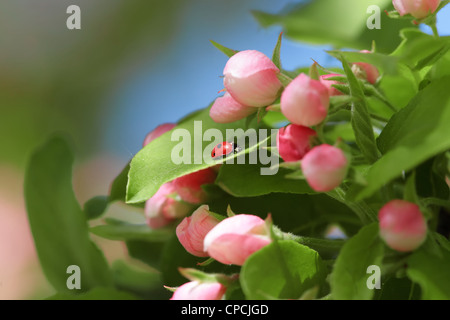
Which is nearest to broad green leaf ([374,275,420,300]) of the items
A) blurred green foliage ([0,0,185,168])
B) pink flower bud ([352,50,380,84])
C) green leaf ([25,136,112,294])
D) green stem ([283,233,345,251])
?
green stem ([283,233,345,251])

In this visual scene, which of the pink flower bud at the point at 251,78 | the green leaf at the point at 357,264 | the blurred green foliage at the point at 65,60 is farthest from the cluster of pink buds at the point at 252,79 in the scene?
the blurred green foliage at the point at 65,60

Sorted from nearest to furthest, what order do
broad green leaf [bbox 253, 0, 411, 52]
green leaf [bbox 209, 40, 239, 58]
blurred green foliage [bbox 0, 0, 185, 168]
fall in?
green leaf [bbox 209, 40, 239, 58] → broad green leaf [bbox 253, 0, 411, 52] → blurred green foliage [bbox 0, 0, 185, 168]

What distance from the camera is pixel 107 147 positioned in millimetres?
1096

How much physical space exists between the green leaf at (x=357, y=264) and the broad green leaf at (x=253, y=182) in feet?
Answer: 0.24

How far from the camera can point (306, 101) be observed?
0.94 ft

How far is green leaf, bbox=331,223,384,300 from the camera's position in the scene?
27 cm

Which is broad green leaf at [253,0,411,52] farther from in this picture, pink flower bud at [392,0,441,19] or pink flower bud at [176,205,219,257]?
pink flower bud at [176,205,219,257]

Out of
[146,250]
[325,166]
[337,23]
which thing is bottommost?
[146,250]

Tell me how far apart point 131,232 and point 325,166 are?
312 mm

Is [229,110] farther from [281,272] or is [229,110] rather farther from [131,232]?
[131,232]

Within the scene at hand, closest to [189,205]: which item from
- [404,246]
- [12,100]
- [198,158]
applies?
[198,158]

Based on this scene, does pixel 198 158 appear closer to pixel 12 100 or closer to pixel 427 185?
pixel 427 185

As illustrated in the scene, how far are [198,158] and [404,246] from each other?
150 millimetres

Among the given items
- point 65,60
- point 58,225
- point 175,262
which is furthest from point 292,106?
point 65,60
